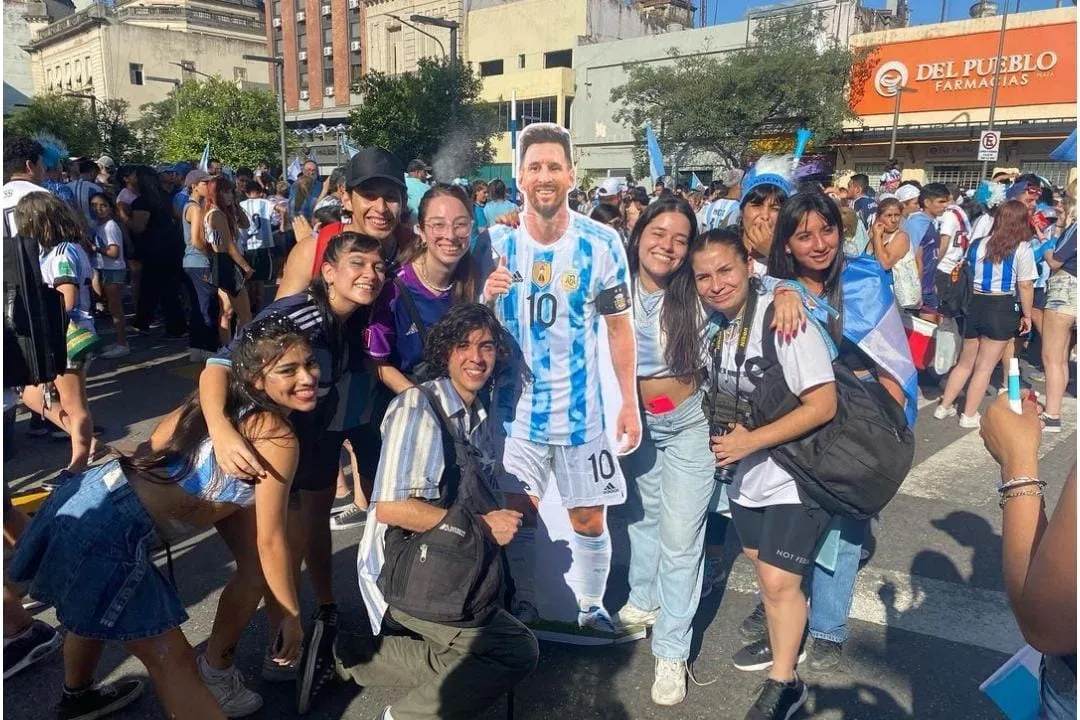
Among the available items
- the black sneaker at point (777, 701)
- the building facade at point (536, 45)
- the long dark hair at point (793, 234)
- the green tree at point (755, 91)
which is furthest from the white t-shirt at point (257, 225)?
the building facade at point (536, 45)

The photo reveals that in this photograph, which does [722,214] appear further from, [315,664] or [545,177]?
[315,664]

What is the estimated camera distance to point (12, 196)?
197 inches

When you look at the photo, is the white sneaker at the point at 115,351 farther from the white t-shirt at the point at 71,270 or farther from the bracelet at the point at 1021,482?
the bracelet at the point at 1021,482

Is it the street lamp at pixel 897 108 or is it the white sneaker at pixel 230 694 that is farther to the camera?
the street lamp at pixel 897 108

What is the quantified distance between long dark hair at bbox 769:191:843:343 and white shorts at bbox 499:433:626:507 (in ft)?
3.25

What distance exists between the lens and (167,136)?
36156 millimetres

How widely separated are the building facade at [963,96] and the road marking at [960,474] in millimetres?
25521

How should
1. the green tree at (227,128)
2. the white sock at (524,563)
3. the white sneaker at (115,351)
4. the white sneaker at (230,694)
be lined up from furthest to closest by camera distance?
1. the green tree at (227,128)
2. the white sneaker at (115,351)
3. the white sock at (524,563)
4. the white sneaker at (230,694)

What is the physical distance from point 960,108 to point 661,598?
33.0m

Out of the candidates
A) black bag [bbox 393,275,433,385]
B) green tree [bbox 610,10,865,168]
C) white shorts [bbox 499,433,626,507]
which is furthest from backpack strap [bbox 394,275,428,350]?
green tree [bbox 610,10,865,168]

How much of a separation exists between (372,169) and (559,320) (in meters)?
1.06

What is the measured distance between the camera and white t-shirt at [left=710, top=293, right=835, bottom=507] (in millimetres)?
2447

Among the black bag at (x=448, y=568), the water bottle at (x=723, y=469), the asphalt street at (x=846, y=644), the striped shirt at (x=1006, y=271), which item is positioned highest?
the striped shirt at (x=1006, y=271)

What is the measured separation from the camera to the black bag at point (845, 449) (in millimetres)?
2449
